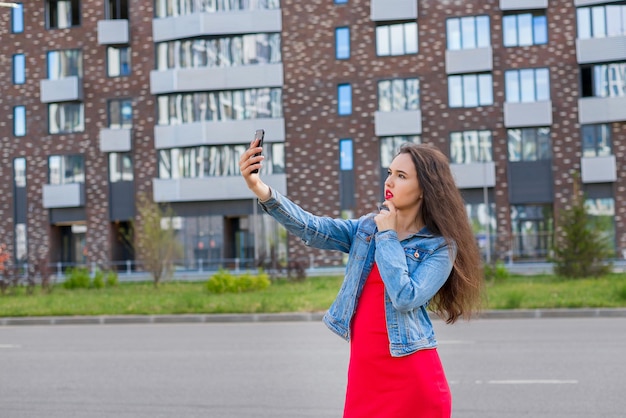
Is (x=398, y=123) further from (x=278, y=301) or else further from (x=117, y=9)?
(x=278, y=301)

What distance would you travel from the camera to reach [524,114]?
138 ft

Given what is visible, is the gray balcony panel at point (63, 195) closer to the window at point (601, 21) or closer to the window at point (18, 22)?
the window at point (18, 22)

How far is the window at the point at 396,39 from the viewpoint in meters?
43.5

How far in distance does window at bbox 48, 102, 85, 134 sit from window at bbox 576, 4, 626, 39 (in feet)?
83.9

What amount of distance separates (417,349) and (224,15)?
141ft

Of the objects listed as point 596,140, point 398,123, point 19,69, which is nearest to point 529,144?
point 596,140

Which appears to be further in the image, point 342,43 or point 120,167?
point 120,167

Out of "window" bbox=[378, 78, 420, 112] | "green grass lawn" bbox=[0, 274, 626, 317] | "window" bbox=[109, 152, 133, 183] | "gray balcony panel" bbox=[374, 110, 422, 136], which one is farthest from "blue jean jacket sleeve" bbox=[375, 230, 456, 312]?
"window" bbox=[109, 152, 133, 183]

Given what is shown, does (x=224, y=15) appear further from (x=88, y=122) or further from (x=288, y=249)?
(x=288, y=249)

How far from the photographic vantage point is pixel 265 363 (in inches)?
436

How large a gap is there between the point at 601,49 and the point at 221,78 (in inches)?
719

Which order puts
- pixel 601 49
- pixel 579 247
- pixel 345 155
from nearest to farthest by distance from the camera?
1. pixel 579 247
2. pixel 601 49
3. pixel 345 155

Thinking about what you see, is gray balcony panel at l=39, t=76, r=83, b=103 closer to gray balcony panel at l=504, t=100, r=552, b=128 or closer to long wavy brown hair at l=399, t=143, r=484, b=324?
gray balcony panel at l=504, t=100, r=552, b=128

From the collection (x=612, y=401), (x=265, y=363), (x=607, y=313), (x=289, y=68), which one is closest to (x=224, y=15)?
(x=289, y=68)
